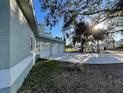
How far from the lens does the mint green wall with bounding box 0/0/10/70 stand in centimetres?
359

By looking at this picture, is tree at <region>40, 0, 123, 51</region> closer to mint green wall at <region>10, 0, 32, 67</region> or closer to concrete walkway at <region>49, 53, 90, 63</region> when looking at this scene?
mint green wall at <region>10, 0, 32, 67</region>

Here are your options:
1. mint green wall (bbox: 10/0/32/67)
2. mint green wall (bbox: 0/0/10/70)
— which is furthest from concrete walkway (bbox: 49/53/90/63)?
mint green wall (bbox: 0/0/10/70)

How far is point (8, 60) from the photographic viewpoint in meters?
3.63

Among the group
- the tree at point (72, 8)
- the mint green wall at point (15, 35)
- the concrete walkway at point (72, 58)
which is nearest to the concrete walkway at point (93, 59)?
the concrete walkway at point (72, 58)

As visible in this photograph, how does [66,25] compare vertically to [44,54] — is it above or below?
above

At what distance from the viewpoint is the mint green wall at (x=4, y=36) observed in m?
3.59

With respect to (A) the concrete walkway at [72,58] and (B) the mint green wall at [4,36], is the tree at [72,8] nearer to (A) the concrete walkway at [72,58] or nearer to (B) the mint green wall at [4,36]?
(B) the mint green wall at [4,36]

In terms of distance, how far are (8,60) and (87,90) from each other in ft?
9.58

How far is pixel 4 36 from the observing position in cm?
363

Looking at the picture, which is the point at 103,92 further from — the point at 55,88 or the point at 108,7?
Answer: the point at 108,7

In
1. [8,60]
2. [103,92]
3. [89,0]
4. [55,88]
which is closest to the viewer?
[8,60]

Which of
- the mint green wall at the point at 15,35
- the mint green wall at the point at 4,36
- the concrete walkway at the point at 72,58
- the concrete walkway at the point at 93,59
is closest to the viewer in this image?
the mint green wall at the point at 4,36

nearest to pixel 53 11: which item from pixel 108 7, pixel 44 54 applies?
pixel 108 7

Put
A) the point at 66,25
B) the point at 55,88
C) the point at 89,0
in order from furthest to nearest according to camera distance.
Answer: the point at 66,25
the point at 89,0
the point at 55,88
